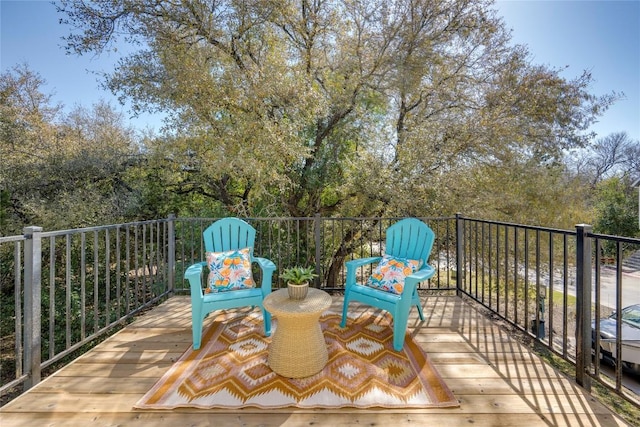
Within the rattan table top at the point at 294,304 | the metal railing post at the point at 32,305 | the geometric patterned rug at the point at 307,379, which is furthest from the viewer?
the rattan table top at the point at 294,304

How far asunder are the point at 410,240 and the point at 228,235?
1899 millimetres

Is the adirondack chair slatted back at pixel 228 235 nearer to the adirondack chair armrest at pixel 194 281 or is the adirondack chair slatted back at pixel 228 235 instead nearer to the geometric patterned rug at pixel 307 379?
the adirondack chair armrest at pixel 194 281

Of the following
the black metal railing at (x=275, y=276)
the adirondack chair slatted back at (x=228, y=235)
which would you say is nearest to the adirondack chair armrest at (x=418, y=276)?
the black metal railing at (x=275, y=276)

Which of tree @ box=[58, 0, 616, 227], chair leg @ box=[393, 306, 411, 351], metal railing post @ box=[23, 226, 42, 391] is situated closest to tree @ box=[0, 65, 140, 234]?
tree @ box=[58, 0, 616, 227]

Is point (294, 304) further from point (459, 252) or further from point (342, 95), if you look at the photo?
point (342, 95)

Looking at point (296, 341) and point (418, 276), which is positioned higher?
point (418, 276)

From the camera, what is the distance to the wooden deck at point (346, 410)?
1.61 meters

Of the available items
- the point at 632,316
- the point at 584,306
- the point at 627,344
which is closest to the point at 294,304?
the point at 584,306

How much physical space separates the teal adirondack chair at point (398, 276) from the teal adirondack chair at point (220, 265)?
30.7 inches

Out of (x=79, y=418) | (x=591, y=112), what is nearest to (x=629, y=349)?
(x=591, y=112)

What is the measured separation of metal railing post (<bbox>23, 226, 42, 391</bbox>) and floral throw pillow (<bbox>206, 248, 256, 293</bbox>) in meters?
1.16

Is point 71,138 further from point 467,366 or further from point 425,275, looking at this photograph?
point 467,366

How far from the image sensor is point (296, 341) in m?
2.01

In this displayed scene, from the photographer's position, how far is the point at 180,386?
1.90 metres
